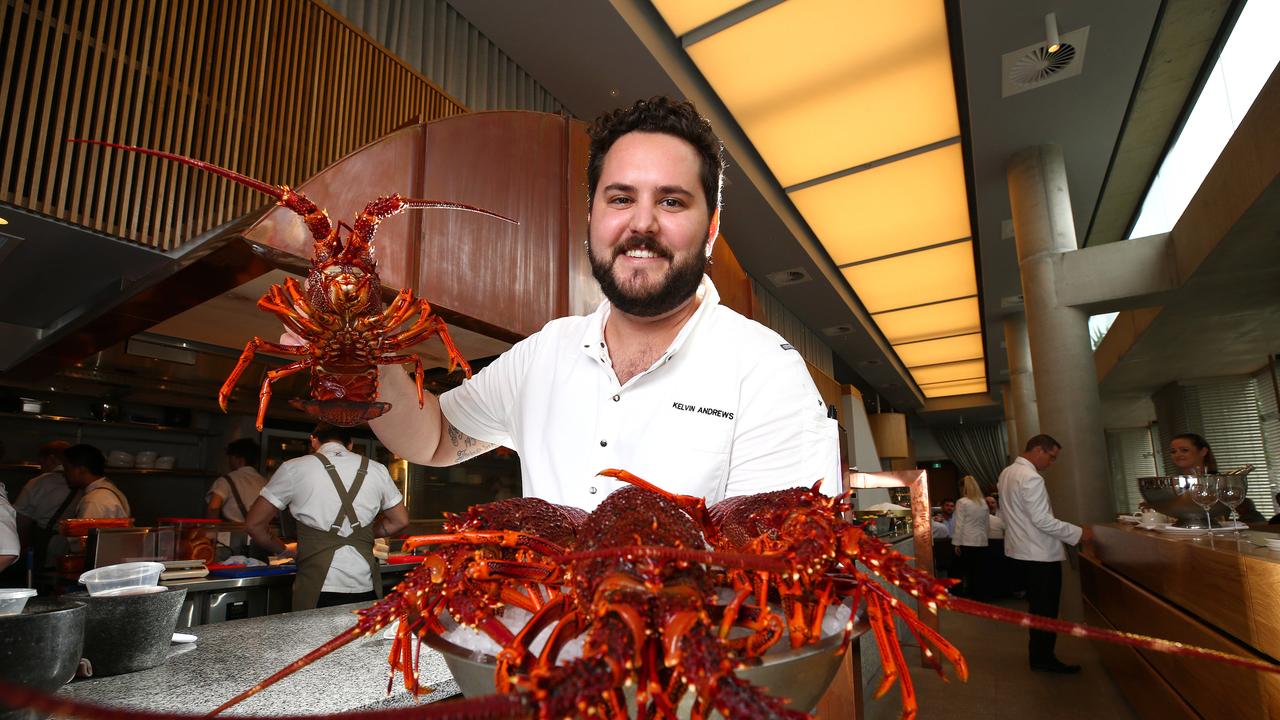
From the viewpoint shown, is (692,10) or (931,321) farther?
(931,321)

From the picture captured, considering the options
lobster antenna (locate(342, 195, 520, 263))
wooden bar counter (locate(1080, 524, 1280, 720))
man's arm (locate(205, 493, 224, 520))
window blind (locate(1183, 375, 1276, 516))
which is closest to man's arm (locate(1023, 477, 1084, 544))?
wooden bar counter (locate(1080, 524, 1280, 720))

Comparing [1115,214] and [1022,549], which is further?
[1115,214]

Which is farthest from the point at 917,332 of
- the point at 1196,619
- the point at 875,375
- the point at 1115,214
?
the point at 1196,619

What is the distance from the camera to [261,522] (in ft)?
14.6

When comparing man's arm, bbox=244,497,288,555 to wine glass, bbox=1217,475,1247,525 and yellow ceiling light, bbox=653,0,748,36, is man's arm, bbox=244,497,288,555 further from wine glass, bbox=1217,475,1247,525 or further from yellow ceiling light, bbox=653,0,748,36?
wine glass, bbox=1217,475,1247,525

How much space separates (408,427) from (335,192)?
1.47m

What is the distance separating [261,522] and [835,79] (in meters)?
5.56

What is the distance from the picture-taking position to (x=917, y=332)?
1333cm

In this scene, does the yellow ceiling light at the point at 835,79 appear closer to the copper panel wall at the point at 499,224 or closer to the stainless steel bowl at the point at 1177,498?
the copper panel wall at the point at 499,224

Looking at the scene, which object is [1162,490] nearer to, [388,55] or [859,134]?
[859,134]

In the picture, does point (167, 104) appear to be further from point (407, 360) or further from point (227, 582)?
point (227, 582)

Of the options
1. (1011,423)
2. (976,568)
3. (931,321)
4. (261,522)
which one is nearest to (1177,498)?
(261,522)

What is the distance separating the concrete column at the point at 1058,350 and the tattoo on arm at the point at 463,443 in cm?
653

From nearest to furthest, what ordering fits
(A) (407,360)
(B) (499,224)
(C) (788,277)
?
(A) (407,360) < (B) (499,224) < (C) (788,277)
